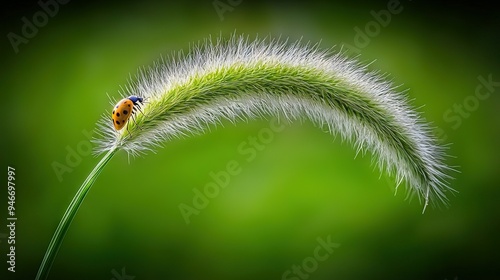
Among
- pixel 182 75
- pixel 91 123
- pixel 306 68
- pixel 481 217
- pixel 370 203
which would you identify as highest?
pixel 91 123

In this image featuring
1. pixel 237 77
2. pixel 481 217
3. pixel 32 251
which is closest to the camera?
pixel 237 77

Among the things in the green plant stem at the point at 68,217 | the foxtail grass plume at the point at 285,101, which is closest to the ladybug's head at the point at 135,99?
the foxtail grass plume at the point at 285,101

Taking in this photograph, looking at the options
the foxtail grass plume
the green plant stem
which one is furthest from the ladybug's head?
the green plant stem

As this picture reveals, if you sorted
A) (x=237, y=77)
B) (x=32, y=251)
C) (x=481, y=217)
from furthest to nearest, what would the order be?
(x=481, y=217)
(x=32, y=251)
(x=237, y=77)

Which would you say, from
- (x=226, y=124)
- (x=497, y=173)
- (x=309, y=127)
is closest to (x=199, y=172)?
(x=226, y=124)

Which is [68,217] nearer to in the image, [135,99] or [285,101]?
[135,99]

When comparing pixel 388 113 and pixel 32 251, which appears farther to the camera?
pixel 32 251

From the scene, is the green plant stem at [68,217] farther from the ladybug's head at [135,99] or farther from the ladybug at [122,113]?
the ladybug's head at [135,99]

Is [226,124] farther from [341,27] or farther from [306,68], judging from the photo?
[306,68]

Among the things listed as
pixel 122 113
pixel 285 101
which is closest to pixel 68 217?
pixel 122 113
